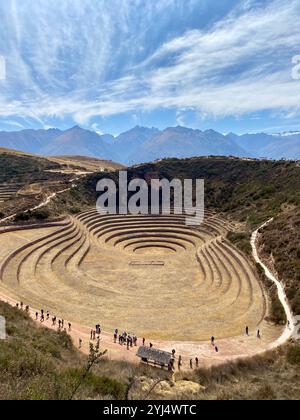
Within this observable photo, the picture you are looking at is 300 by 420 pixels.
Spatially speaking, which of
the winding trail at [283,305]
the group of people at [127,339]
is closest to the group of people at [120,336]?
the group of people at [127,339]

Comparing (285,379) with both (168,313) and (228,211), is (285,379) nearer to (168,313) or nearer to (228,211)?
(168,313)

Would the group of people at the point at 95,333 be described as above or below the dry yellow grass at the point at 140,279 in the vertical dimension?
below

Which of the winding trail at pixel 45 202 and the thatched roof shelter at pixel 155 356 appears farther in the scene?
the winding trail at pixel 45 202

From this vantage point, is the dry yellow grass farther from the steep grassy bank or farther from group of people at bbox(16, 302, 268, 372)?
the steep grassy bank

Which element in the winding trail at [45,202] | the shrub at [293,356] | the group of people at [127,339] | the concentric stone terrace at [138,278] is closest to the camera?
the shrub at [293,356]

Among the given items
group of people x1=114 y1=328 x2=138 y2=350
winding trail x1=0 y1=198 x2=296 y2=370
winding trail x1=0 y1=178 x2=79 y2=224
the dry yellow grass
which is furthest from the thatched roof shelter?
winding trail x1=0 y1=178 x2=79 y2=224

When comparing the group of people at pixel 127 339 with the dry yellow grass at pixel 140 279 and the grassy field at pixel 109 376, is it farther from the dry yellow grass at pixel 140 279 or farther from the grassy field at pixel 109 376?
the grassy field at pixel 109 376

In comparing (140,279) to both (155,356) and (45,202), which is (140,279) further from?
(45,202)

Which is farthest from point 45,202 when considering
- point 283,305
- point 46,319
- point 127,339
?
point 283,305
